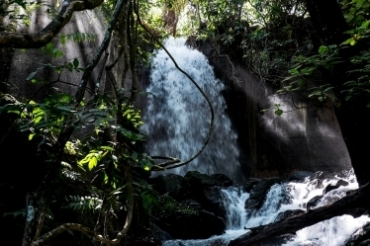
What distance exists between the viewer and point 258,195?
30.7 feet

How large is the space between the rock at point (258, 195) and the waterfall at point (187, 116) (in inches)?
116

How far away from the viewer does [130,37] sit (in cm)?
306

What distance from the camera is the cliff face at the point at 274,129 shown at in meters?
12.3

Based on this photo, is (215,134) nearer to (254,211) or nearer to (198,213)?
(254,211)

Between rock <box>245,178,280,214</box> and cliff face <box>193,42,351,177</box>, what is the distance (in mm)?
2741

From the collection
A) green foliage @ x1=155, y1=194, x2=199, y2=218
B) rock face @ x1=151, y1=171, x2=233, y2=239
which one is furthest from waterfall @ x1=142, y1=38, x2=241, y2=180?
green foliage @ x1=155, y1=194, x2=199, y2=218

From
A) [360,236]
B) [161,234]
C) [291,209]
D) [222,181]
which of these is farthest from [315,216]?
[222,181]

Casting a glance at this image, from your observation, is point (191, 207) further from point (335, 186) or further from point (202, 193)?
point (335, 186)

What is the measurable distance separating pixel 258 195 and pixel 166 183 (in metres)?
2.34

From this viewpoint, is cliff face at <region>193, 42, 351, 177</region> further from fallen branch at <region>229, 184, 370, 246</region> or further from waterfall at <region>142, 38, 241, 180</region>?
fallen branch at <region>229, 184, 370, 246</region>

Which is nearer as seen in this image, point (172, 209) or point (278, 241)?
point (278, 241)

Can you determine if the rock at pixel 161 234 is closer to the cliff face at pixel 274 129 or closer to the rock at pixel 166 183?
the rock at pixel 166 183

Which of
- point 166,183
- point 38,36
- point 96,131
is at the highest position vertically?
point 38,36

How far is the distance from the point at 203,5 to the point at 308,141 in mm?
6433
